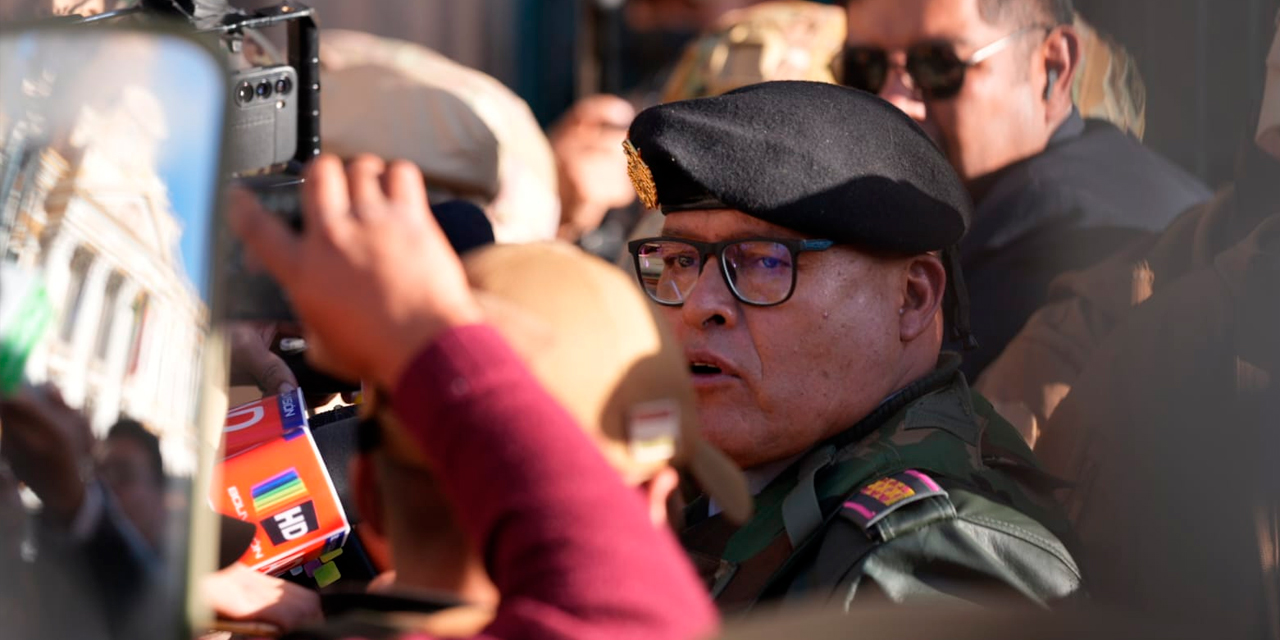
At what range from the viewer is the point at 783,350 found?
1.63 metres

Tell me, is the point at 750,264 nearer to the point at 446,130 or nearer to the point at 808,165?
the point at 808,165

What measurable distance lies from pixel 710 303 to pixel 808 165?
0.62ft

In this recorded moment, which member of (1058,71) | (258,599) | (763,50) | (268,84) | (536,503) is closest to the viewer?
(536,503)

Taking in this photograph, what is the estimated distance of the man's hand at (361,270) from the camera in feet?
2.73

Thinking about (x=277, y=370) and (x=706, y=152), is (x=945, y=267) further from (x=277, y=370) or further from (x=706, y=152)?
(x=277, y=370)

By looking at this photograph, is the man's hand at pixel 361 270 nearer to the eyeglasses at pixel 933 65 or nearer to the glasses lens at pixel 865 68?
the eyeglasses at pixel 933 65

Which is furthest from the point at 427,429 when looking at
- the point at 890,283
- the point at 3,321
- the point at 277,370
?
the point at 890,283

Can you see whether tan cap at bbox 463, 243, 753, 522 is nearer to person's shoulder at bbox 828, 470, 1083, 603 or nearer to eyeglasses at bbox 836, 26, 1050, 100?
person's shoulder at bbox 828, 470, 1083, 603

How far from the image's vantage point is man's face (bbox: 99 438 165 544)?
2.68 ft

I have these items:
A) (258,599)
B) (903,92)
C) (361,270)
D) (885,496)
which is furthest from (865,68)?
(361,270)

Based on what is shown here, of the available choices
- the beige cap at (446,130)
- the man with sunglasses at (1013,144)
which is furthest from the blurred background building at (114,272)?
the beige cap at (446,130)

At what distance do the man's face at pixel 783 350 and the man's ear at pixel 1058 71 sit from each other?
2.72 feet

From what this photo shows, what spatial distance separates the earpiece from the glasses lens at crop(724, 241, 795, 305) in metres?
0.91

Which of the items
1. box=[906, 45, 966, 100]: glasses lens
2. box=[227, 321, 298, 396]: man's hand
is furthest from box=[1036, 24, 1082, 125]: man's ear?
box=[227, 321, 298, 396]: man's hand
